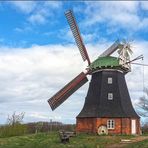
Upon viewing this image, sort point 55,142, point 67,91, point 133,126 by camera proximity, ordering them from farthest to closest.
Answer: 1. point 67,91
2. point 133,126
3. point 55,142

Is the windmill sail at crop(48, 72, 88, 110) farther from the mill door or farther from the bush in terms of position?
the mill door

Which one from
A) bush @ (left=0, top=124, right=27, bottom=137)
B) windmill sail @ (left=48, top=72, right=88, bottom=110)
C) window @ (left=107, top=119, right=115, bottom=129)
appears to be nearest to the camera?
bush @ (left=0, top=124, right=27, bottom=137)

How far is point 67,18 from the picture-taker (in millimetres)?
38719

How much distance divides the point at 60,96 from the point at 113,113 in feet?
18.0

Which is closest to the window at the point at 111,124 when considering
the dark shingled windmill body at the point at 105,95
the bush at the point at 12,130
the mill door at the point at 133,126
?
the dark shingled windmill body at the point at 105,95

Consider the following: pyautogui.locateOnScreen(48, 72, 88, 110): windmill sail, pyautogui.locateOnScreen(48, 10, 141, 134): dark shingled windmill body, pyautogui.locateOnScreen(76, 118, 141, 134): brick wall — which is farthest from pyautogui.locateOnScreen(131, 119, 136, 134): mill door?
pyautogui.locateOnScreen(48, 72, 88, 110): windmill sail

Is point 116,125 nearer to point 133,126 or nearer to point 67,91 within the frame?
point 133,126

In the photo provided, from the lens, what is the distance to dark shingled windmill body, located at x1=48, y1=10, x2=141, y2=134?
36719 millimetres

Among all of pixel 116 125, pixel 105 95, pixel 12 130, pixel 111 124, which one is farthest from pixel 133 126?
pixel 12 130

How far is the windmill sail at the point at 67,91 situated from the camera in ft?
124

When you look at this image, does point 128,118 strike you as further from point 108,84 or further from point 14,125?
point 14,125

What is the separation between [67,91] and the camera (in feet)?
125

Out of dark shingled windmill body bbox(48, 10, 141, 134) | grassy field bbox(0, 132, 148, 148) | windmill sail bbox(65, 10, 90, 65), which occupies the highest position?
windmill sail bbox(65, 10, 90, 65)

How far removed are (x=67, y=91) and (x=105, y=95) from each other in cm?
379
